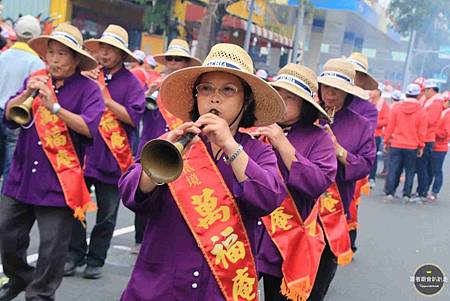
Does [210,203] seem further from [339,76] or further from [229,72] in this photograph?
[339,76]

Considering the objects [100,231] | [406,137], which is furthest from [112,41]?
[406,137]

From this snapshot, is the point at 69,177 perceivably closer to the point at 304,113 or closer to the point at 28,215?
the point at 28,215

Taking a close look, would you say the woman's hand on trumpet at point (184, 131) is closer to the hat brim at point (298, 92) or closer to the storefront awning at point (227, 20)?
the hat brim at point (298, 92)

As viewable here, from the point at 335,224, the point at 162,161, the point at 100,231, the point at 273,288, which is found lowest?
the point at 100,231

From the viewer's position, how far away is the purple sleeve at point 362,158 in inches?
168

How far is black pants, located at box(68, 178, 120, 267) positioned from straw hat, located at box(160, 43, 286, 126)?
2.55 m

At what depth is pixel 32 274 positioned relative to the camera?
417cm

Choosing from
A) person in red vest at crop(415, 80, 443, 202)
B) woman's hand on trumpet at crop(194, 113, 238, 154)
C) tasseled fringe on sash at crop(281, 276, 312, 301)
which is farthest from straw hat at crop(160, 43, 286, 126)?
person in red vest at crop(415, 80, 443, 202)

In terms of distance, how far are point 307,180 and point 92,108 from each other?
56.7 inches

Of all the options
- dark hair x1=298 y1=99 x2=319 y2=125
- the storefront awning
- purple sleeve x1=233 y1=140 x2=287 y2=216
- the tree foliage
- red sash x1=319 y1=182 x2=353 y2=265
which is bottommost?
red sash x1=319 y1=182 x2=353 y2=265

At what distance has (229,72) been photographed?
251cm

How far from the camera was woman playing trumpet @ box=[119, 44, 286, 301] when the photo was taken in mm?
2486

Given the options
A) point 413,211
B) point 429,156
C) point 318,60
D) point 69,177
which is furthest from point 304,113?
point 318,60

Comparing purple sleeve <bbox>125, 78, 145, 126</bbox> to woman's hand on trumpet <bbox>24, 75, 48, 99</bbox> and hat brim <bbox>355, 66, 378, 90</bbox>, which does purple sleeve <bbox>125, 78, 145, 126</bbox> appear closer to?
woman's hand on trumpet <bbox>24, 75, 48, 99</bbox>
